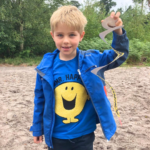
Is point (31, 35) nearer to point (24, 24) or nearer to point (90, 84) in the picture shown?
point (24, 24)

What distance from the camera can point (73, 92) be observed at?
1.35 m

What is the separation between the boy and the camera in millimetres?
1290

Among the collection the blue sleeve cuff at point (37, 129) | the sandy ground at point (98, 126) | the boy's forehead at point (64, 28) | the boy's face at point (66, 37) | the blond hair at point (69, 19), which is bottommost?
the sandy ground at point (98, 126)

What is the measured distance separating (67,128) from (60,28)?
773 millimetres

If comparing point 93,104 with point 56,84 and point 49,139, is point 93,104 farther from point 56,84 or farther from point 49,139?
point 49,139

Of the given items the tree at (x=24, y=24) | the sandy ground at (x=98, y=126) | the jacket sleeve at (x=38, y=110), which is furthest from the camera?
the tree at (x=24, y=24)

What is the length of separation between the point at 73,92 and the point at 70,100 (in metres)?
0.07

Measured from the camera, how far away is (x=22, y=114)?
134 inches

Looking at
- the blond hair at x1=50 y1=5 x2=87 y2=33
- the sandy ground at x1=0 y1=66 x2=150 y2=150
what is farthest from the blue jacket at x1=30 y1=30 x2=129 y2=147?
the sandy ground at x1=0 y1=66 x2=150 y2=150

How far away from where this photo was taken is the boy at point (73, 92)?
4.23ft

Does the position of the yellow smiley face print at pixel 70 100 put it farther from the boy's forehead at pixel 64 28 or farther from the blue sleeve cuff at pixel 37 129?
the boy's forehead at pixel 64 28

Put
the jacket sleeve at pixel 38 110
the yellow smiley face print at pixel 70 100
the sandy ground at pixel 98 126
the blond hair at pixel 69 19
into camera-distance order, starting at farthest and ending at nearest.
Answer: the sandy ground at pixel 98 126 < the jacket sleeve at pixel 38 110 < the yellow smiley face print at pixel 70 100 < the blond hair at pixel 69 19

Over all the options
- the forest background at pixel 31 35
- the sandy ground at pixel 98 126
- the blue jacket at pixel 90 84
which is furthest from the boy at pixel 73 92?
the forest background at pixel 31 35

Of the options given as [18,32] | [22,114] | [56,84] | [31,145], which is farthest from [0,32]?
[56,84]
